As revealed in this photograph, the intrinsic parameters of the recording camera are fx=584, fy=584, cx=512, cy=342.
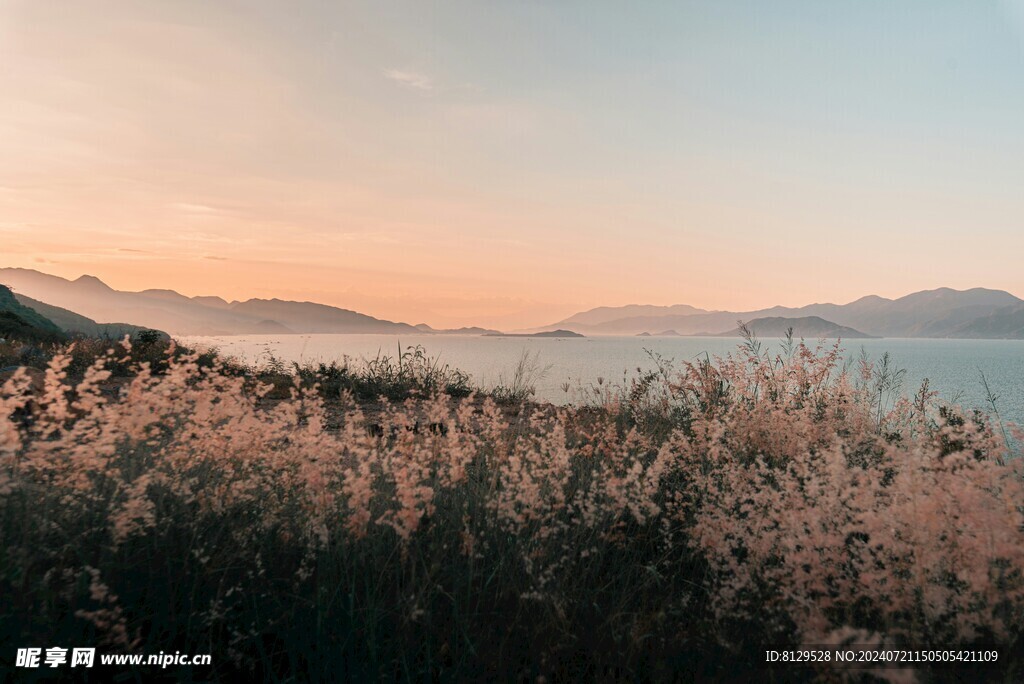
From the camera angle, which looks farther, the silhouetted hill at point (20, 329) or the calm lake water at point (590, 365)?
the calm lake water at point (590, 365)

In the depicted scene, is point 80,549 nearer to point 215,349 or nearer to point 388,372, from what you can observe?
point 388,372

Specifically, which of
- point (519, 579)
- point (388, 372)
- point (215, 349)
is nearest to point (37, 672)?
point (519, 579)

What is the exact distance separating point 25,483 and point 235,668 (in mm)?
1535

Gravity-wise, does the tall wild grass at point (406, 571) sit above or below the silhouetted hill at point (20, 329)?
below
